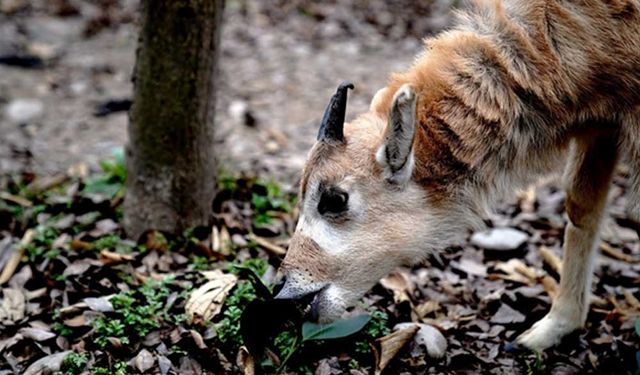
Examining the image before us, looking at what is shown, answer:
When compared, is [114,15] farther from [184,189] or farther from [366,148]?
[366,148]

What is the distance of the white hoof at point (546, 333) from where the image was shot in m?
5.04

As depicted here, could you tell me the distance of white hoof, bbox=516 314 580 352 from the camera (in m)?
5.04

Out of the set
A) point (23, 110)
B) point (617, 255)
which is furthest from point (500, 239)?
point (23, 110)

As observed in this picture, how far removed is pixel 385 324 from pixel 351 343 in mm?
335

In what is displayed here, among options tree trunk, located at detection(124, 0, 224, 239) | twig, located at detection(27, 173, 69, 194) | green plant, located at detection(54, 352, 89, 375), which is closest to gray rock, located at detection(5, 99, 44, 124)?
twig, located at detection(27, 173, 69, 194)

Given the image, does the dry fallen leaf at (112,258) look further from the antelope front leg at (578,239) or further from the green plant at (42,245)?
the antelope front leg at (578,239)

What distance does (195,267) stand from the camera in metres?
5.54

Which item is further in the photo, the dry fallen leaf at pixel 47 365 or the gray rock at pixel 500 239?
the gray rock at pixel 500 239

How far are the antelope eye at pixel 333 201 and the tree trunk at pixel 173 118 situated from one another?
1715 mm

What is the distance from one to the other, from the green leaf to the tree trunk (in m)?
1.99

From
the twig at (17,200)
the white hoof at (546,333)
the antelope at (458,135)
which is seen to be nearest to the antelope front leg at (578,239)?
the white hoof at (546,333)

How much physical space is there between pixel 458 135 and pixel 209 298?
187cm

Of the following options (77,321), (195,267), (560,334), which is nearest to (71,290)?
(77,321)

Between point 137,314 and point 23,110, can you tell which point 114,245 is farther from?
point 23,110
